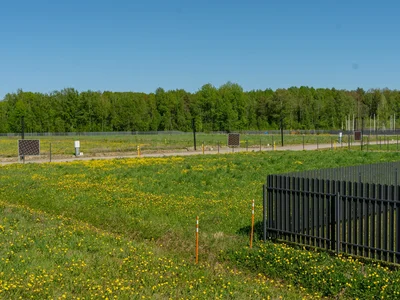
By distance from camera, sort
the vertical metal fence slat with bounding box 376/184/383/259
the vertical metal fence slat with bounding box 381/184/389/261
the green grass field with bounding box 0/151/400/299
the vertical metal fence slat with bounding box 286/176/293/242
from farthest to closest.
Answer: the vertical metal fence slat with bounding box 286/176/293/242 < the vertical metal fence slat with bounding box 376/184/383/259 < the vertical metal fence slat with bounding box 381/184/389/261 < the green grass field with bounding box 0/151/400/299

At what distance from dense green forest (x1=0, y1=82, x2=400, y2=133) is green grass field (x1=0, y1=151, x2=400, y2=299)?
136649 millimetres

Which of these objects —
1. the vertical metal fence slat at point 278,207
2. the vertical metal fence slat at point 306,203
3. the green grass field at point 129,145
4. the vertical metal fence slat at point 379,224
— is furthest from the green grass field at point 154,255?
the green grass field at point 129,145

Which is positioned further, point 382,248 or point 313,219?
point 313,219

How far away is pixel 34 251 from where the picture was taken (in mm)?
11398

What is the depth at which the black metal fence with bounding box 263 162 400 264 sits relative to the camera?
34.9ft

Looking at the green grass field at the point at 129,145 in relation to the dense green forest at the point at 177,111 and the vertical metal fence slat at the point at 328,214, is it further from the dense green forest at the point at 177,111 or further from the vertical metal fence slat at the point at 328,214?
the dense green forest at the point at 177,111

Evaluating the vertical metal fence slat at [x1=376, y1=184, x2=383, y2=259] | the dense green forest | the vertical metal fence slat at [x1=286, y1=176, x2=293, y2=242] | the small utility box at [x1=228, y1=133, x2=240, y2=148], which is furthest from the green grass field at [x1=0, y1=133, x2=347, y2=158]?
the dense green forest

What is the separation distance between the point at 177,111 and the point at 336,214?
157011mm

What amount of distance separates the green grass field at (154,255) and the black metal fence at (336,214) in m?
0.54

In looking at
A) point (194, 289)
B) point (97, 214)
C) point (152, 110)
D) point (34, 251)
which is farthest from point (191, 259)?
point (152, 110)

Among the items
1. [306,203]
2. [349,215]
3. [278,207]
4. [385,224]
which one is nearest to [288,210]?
[278,207]

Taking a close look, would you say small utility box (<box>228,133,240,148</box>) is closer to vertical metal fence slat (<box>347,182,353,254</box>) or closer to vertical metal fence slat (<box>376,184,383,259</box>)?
vertical metal fence slat (<box>347,182,353,254</box>)

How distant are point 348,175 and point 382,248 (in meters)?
6.70

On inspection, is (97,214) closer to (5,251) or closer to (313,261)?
(5,251)
